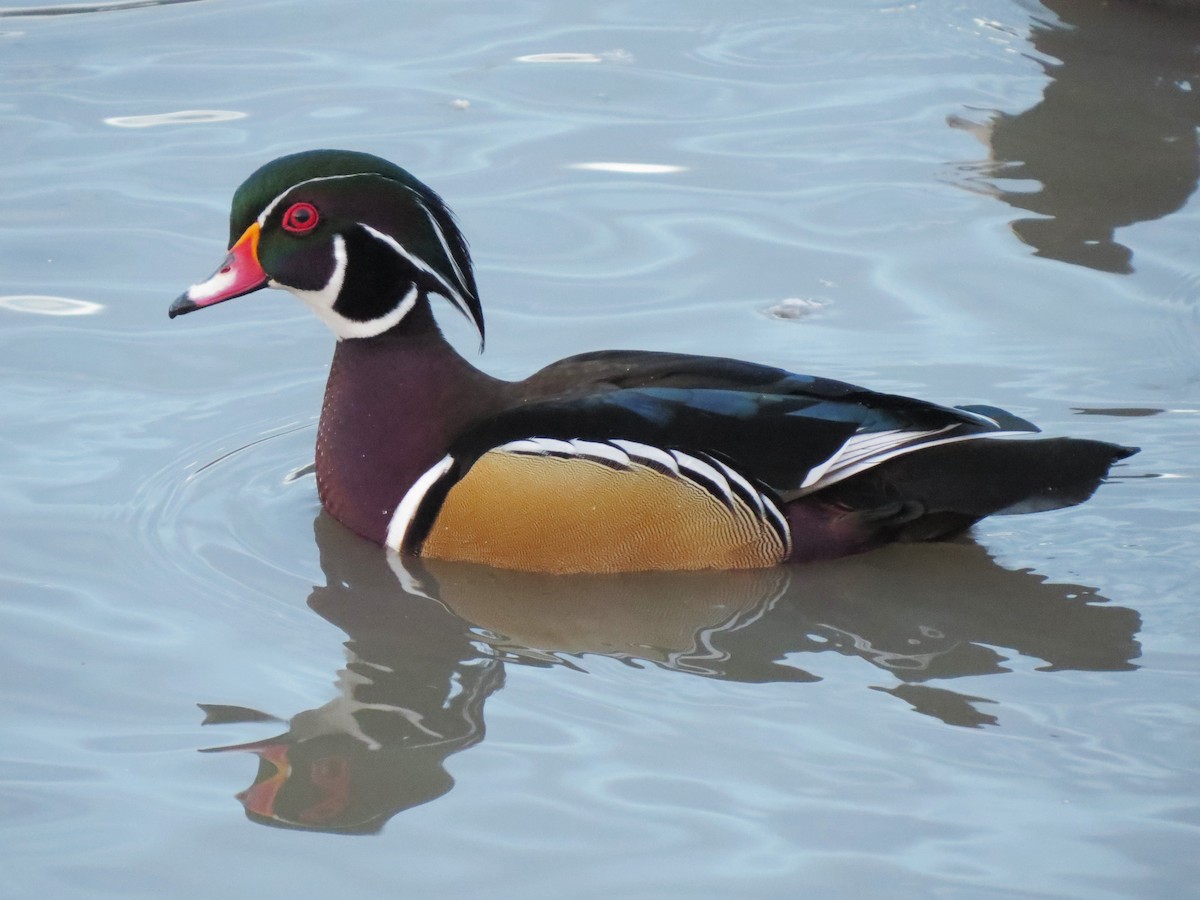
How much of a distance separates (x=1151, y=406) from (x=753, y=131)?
11.0ft

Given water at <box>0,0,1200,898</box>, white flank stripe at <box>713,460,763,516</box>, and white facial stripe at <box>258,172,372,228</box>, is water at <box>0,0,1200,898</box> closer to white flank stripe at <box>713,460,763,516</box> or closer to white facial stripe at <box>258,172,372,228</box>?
white flank stripe at <box>713,460,763,516</box>

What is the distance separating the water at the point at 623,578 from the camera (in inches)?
162

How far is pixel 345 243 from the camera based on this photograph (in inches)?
220

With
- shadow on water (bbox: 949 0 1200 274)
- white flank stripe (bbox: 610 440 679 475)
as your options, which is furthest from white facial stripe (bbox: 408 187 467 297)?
shadow on water (bbox: 949 0 1200 274)

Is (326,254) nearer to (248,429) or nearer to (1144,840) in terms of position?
(248,429)

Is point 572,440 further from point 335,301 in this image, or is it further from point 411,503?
point 335,301

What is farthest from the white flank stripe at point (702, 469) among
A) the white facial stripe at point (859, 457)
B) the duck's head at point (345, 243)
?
the duck's head at point (345, 243)

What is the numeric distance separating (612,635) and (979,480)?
4.05 feet

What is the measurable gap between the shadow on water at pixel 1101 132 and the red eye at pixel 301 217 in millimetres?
3498

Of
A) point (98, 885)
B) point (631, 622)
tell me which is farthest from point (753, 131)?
point (98, 885)

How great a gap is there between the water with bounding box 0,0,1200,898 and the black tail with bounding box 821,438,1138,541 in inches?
9.6

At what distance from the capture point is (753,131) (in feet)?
29.7

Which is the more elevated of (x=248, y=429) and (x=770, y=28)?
(x=770, y=28)

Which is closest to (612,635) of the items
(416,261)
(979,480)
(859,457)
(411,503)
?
(411,503)
